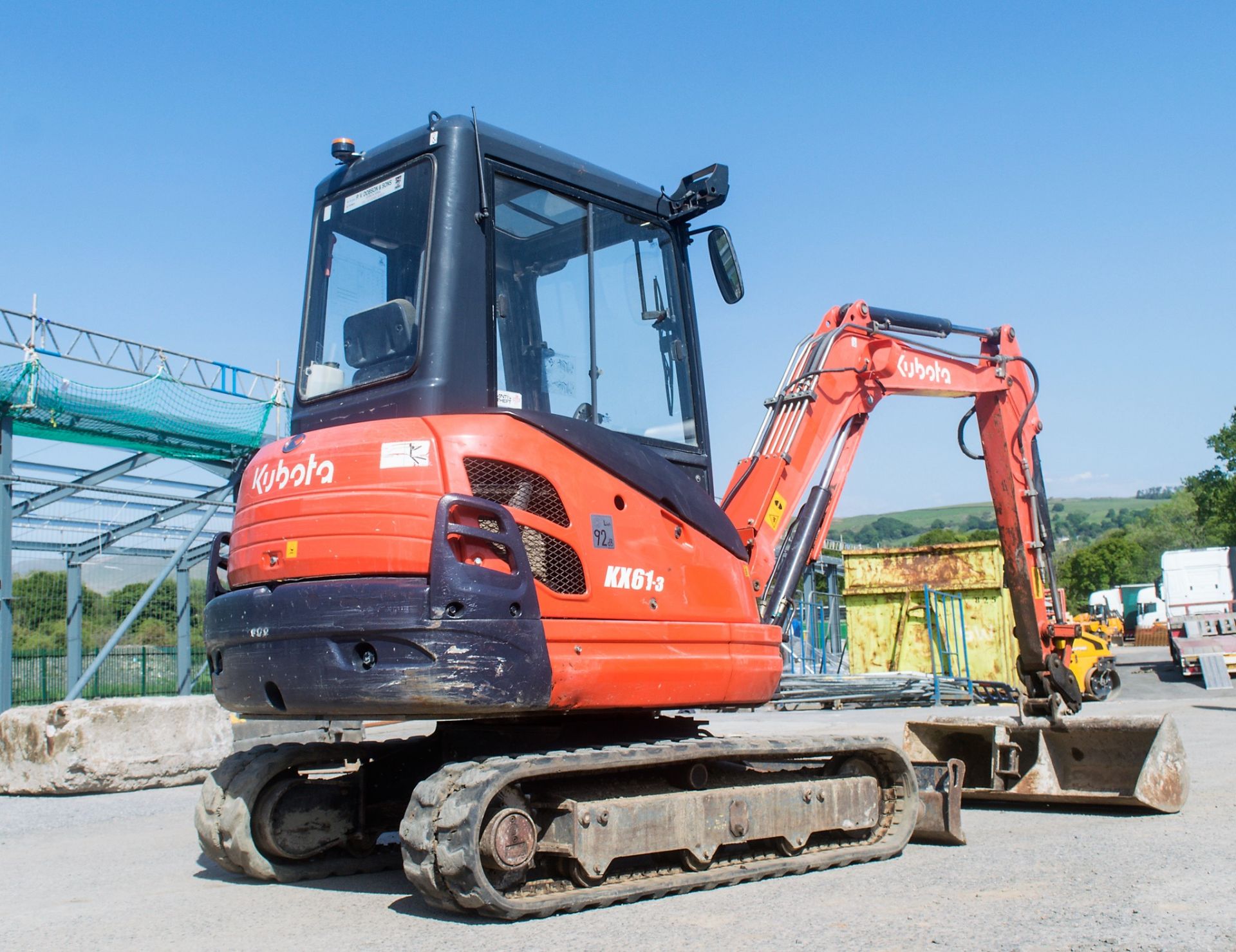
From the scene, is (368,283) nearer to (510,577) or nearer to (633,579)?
(510,577)

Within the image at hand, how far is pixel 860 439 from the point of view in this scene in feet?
26.3

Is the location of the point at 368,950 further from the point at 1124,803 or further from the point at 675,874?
the point at 1124,803

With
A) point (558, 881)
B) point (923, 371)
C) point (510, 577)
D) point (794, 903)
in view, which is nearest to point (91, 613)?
point (923, 371)

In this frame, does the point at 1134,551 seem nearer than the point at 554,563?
No

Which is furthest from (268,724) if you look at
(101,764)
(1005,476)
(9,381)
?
(1005,476)

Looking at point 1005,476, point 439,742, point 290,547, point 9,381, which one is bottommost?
point 439,742

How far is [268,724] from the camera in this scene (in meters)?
12.2

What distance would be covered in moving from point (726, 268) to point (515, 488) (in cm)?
200

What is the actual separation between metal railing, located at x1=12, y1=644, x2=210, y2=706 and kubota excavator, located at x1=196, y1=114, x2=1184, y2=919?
10.4m

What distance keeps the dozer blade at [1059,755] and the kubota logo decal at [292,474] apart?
4.44 m

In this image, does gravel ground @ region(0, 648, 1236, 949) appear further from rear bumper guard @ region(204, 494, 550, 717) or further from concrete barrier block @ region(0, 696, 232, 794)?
concrete barrier block @ region(0, 696, 232, 794)

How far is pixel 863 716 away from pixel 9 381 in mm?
11506

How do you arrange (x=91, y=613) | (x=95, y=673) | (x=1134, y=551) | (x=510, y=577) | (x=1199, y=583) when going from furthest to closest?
1. (x=1134, y=551)
2. (x=1199, y=583)
3. (x=91, y=613)
4. (x=95, y=673)
5. (x=510, y=577)

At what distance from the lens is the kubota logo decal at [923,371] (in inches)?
328
